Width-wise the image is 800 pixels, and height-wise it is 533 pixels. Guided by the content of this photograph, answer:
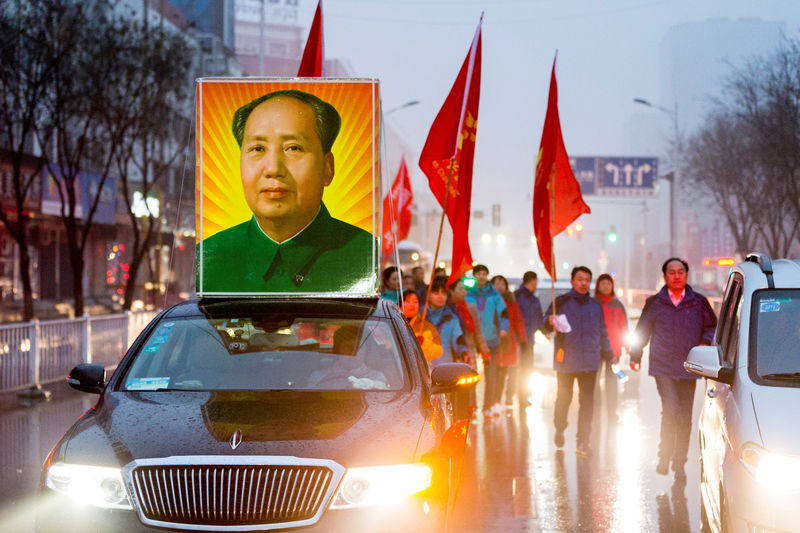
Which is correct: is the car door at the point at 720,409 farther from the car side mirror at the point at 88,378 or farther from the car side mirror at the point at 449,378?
the car side mirror at the point at 88,378

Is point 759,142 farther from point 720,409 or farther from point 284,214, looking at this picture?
point 720,409

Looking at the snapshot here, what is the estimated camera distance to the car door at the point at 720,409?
5.98m

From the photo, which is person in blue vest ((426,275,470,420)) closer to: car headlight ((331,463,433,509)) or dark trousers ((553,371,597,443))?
dark trousers ((553,371,597,443))

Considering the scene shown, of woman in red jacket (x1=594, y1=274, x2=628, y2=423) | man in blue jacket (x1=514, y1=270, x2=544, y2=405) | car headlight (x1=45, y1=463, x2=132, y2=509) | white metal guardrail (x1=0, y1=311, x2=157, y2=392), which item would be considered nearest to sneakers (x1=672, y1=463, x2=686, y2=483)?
woman in red jacket (x1=594, y1=274, x2=628, y2=423)

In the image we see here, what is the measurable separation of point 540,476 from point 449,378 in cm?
373

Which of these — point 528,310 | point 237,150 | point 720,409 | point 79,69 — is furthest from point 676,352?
point 79,69

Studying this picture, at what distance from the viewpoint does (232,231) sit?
781cm

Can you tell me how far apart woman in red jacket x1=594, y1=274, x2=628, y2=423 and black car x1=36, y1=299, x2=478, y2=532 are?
24.0 feet

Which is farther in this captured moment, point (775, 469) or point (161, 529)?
point (775, 469)

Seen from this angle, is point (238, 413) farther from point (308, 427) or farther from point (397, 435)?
point (397, 435)

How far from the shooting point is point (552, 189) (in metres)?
12.3

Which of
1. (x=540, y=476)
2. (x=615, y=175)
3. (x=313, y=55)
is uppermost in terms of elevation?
(x=615, y=175)

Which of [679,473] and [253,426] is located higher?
[253,426]

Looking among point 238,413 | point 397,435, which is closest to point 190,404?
point 238,413
